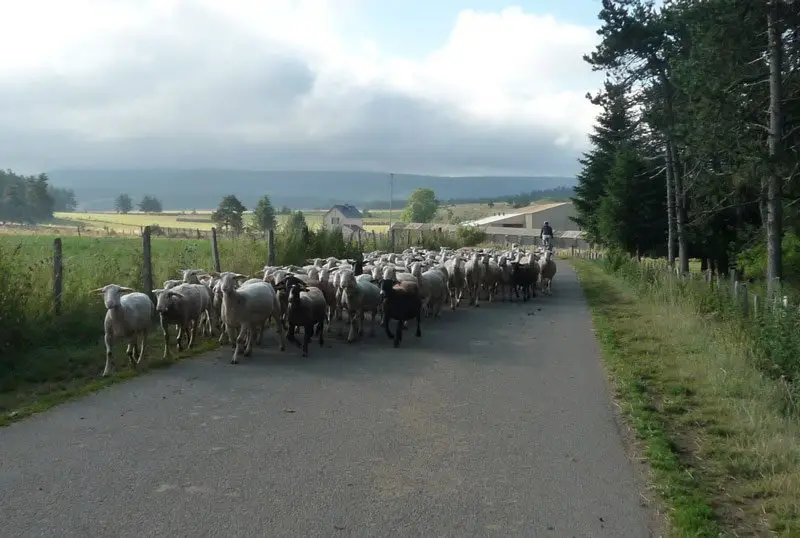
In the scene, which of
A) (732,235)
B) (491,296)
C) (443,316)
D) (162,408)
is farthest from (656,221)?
(162,408)

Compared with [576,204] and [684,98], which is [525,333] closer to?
[684,98]

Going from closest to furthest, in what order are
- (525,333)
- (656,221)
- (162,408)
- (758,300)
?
(162,408) < (758,300) < (525,333) < (656,221)

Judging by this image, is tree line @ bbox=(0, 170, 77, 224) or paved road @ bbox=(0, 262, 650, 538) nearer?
paved road @ bbox=(0, 262, 650, 538)

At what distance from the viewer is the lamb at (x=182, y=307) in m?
Answer: 12.5

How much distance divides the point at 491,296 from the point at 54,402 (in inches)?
648

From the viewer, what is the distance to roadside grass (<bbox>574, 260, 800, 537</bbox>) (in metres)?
5.79

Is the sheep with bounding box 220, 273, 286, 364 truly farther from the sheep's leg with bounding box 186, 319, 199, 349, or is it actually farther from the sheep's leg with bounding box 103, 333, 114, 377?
the sheep's leg with bounding box 103, 333, 114, 377

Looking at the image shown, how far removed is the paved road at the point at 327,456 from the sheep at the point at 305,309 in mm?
1507

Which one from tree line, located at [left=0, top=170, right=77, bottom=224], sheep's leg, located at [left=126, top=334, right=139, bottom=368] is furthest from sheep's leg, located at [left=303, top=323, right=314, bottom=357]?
tree line, located at [left=0, top=170, right=77, bottom=224]

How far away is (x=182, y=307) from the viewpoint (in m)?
12.8

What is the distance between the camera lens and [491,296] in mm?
23734

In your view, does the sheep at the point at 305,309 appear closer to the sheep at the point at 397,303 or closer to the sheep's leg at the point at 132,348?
the sheep at the point at 397,303

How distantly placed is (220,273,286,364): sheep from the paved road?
1.02m

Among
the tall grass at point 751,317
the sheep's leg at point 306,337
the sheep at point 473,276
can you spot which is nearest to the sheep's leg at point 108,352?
the sheep's leg at point 306,337
